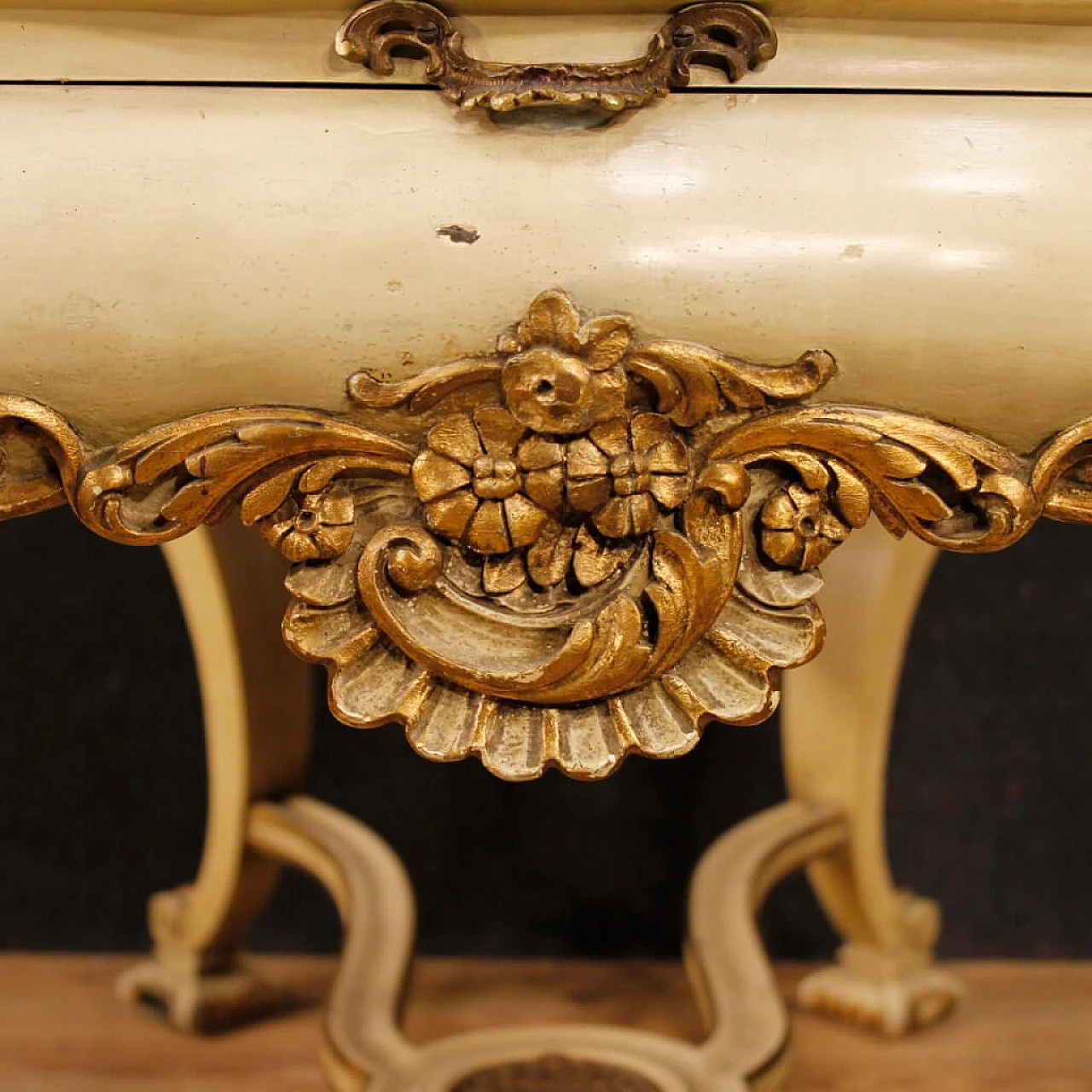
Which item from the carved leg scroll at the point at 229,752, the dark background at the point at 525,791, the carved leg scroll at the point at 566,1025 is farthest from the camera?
the dark background at the point at 525,791

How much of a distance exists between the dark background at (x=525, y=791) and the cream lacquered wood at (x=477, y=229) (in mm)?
667

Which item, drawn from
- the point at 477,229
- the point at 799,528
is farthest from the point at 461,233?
the point at 799,528

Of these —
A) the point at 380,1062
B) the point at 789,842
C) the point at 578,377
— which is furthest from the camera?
the point at 789,842

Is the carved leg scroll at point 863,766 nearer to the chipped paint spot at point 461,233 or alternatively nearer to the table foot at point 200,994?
the table foot at point 200,994

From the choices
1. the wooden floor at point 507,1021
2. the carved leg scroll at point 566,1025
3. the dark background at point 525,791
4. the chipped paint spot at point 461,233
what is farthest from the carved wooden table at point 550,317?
the dark background at point 525,791

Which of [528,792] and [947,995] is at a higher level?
[528,792]

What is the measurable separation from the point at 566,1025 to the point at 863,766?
21cm

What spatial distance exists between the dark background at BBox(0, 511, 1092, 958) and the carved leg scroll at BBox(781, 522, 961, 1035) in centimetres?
16

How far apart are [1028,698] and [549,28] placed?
78 centimetres

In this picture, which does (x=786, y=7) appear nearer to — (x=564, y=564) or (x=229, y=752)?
(x=564, y=564)

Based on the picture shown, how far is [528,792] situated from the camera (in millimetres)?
1118

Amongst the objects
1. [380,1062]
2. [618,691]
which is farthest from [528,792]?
[618,691]

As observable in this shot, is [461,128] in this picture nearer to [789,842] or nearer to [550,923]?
[789,842]

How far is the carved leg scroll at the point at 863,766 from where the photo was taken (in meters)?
0.89
